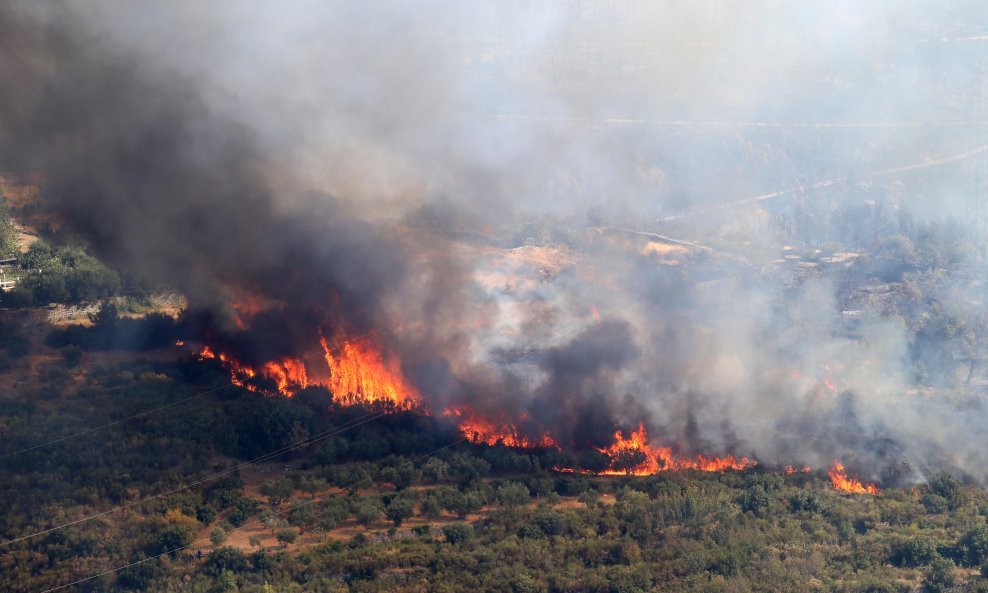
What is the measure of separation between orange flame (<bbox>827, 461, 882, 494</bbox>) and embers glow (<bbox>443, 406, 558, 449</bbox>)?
9402 millimetres

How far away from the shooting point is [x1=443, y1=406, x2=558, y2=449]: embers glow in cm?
3656

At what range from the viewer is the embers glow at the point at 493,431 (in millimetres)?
36562

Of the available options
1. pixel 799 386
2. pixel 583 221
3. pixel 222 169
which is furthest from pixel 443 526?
pixel 583 221

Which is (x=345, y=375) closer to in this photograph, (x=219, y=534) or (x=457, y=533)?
(x=219, y=534)

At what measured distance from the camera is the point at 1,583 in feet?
91.2

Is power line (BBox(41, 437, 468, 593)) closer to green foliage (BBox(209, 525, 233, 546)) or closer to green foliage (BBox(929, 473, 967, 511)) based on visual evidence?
green foliage (BBox(209, 525, 233, 546))

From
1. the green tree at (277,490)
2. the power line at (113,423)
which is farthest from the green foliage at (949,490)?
the power line at (113,423)

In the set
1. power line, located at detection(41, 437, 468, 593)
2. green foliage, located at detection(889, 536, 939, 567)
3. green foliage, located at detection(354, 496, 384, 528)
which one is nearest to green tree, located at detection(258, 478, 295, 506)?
power line, located at detection(41, 437, 468, 593)

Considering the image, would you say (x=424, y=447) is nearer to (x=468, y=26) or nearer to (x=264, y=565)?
(x=264, y=565)

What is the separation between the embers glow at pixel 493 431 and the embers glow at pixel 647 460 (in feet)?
7.36

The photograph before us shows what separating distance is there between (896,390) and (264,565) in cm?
2428

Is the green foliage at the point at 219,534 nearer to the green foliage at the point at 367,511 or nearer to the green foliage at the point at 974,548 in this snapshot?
the green foliage at the point at 367,511

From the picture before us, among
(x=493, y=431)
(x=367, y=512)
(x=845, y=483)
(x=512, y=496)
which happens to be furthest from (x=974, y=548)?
(x=367, y=512)

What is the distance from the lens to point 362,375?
128 ft
